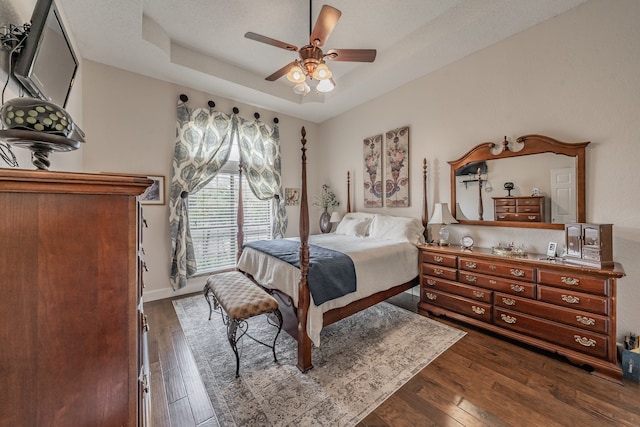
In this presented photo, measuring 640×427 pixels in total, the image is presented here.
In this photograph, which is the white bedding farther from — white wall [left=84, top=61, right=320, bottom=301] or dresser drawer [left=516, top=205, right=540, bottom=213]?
white wall [left=84, top=61, right=320, bottom=301]

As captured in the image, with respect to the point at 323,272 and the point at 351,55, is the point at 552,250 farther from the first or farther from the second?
the point at 351,55

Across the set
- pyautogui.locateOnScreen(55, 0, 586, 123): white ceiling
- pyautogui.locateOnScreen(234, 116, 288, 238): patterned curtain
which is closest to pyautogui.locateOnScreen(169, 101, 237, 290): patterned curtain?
pyautogui.locateOnScreen(234, 116, 288, 238): patterned curtain

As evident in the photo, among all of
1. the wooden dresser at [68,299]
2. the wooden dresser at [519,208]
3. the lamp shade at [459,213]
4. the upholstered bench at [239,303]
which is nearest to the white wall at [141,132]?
the upholstered bench at [239,303]

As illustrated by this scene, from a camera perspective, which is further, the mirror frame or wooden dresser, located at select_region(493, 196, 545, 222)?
wooden dresser, located at select_region(493, 196, 545, 222)

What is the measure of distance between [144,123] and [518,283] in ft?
15.7

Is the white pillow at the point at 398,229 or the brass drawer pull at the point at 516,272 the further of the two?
the white pillow at the point at 398,229

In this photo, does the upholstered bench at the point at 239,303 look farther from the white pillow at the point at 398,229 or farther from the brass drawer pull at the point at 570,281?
the brass drawer pull at the point at 570,281

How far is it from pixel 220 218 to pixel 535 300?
410cm

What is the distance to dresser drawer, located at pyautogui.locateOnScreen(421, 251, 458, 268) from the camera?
278 cm

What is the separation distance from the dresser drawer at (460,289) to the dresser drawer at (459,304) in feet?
0.14

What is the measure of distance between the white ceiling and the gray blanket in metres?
2.55

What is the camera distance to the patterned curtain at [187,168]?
3566 millimetres

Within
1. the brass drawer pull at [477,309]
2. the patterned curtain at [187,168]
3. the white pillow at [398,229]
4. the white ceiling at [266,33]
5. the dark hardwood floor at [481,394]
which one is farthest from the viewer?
the patterned curtain at [187,168]

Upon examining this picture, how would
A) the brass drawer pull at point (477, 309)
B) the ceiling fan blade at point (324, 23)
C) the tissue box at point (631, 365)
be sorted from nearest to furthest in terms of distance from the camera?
1. the tissue box at point (631, 365)
2. the ceiling fan blade at point (324, 23)
3. the brass drawer pull at point (477, 309)
